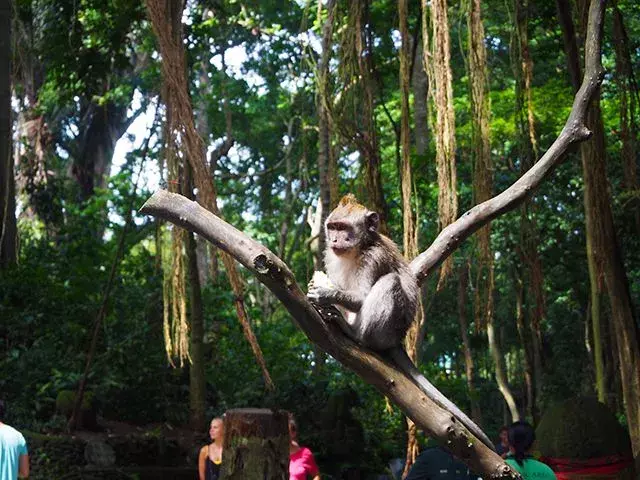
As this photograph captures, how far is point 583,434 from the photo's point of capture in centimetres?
638

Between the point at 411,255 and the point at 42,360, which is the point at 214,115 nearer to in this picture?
the point at 42,360

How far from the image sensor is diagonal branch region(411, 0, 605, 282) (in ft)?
12.8

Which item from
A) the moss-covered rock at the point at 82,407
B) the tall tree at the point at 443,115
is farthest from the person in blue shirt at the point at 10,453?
the moss-covered rock at the point at 82,407

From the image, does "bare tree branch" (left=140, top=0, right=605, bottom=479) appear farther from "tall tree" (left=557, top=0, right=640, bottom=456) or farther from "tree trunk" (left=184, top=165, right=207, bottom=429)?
"tree trunk" (left=184, top=165, right=207, bottom=429)

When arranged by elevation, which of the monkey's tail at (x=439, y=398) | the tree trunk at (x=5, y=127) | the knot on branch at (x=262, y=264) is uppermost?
the tree trunk at (x=5, y=127)

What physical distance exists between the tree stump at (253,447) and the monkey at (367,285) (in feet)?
2.04

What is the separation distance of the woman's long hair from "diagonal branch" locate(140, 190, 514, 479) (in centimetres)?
178

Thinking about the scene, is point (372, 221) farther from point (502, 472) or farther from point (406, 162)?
point (406, 162)

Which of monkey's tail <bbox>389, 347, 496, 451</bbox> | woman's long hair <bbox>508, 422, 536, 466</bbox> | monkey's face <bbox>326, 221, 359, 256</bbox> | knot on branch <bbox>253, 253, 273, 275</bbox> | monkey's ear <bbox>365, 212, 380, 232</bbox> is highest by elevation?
monkey's ear <bbox>365, 212, 380, 232</bbox>

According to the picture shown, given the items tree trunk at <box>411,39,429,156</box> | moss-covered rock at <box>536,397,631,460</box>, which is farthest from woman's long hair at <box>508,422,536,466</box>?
tree trunk at <box>411,39,429,156</box>

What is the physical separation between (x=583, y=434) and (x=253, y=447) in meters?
2.64

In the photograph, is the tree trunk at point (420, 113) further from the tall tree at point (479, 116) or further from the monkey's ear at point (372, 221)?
the monkey's ear at point (372, 221)

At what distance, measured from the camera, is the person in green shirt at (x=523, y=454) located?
16.9 feet

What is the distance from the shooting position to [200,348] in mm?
10953
